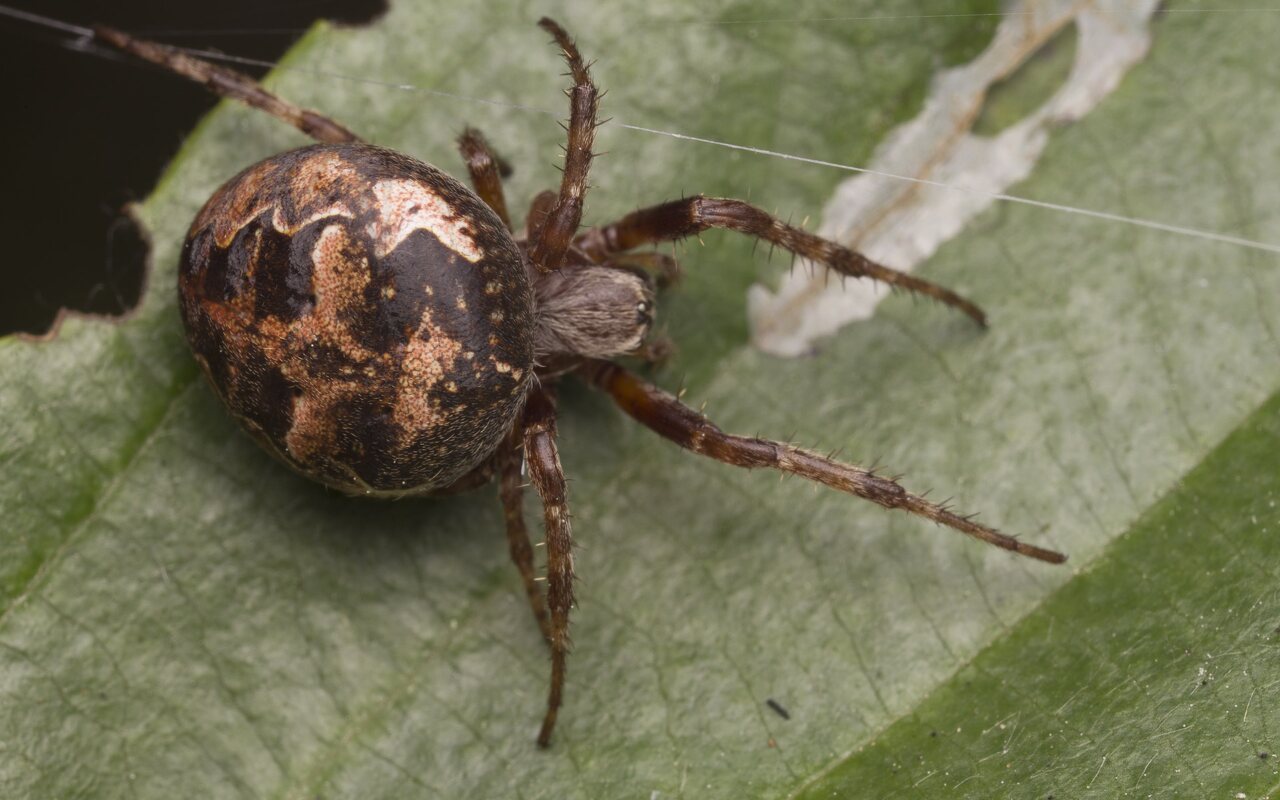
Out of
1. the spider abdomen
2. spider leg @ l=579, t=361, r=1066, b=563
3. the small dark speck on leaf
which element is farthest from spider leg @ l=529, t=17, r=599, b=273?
the small dark speck on leaf

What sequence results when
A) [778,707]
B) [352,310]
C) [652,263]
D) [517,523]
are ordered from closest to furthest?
[352,310]
[778,707]
[517,523]
[652,263]

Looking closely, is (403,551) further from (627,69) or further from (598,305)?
(627,69)

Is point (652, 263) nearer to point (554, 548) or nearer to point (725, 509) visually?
point (725, 509)

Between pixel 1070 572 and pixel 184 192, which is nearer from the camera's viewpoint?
pixel 1070 572

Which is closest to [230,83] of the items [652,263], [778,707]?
[652,263]

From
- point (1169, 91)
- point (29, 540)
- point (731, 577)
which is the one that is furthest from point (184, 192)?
point (1169, 91)

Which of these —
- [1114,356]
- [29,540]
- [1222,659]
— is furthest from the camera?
[1114,356]

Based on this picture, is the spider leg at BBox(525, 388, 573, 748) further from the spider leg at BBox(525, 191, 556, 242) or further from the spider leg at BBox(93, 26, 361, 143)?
the spider leg at BBox(93, 26, 361, 143)

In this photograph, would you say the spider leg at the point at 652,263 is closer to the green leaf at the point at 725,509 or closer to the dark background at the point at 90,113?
the green leaf at the point at 725,509
